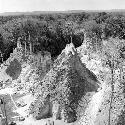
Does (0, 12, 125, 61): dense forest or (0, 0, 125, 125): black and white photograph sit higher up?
(0, 12, 125, 61): dense forest

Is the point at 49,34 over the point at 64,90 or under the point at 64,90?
over

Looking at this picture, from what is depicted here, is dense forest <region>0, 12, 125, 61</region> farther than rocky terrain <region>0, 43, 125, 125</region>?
Yes

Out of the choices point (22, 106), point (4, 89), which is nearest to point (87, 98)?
point (22, 106)

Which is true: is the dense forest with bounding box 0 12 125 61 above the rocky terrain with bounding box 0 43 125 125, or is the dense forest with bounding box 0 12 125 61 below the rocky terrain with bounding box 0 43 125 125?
above

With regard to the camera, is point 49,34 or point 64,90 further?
point 49,34

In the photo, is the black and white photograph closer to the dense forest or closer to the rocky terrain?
the rocky terrain

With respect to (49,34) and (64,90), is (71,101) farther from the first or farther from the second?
(49,34)

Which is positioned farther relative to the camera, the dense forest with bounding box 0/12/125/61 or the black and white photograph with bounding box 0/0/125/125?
the dense forest with bounding box 0/12/125/61

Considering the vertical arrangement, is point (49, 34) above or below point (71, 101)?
above

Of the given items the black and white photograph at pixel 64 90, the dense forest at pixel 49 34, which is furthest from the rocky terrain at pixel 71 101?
the dense forest at pixel 49 34

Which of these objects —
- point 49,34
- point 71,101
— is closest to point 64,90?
point 71,101

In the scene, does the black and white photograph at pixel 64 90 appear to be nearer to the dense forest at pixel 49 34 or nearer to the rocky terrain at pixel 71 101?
the rocky terrain at pixel 71 101

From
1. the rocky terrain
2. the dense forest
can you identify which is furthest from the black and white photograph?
the dense forest
